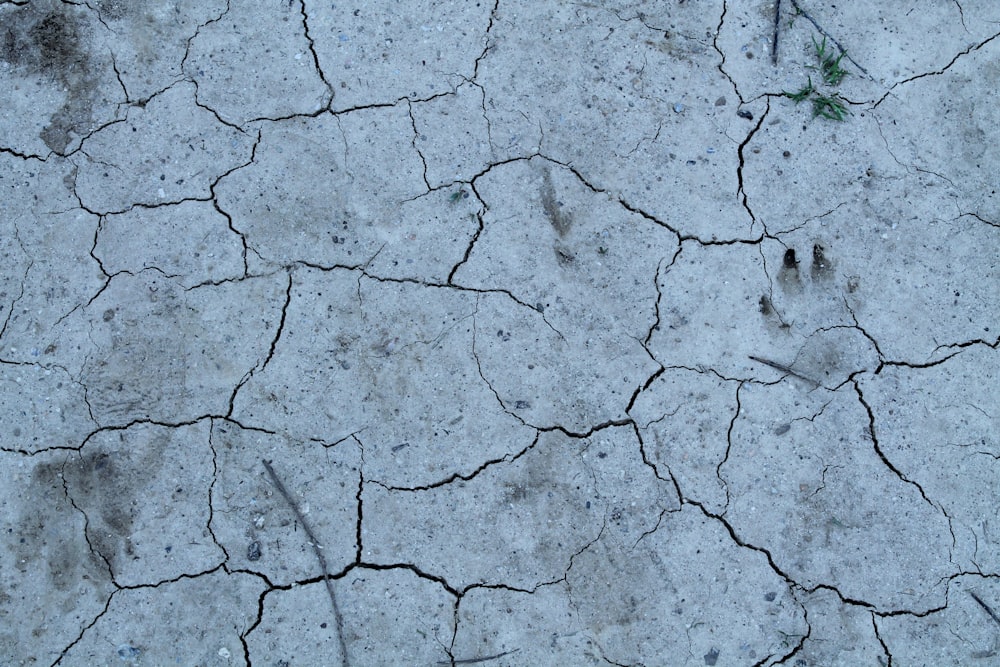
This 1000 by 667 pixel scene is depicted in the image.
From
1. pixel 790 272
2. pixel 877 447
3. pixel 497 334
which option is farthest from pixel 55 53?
pixel 877 447

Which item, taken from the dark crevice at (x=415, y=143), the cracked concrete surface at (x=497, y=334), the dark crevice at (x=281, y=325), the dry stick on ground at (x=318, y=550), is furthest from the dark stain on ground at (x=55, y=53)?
the dry stick on ground at (x=318, y=550)

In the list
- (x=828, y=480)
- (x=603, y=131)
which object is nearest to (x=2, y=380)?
(x=603, y=131)

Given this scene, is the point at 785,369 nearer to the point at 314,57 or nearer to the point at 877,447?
the point at 877,447

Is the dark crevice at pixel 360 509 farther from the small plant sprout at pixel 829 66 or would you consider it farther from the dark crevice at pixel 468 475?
the small plant sprout at pixel 829 66

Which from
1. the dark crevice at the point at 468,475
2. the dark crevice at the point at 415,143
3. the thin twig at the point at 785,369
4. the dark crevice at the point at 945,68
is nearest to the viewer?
the dark crevice at the point at 468,475

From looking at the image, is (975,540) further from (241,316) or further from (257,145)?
(257,145)
